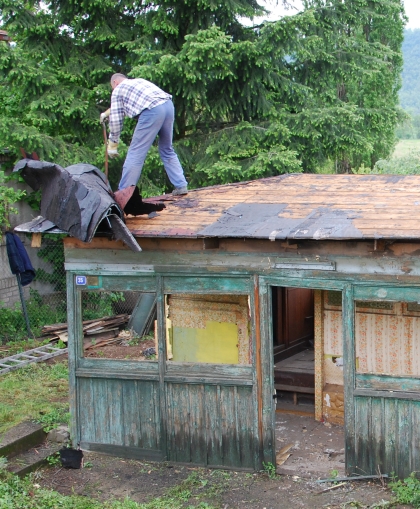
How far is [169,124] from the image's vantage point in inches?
315

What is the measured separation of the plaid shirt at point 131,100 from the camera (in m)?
7.54

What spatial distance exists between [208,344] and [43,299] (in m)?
8.40

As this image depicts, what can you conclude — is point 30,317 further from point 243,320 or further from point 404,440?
point 404,440

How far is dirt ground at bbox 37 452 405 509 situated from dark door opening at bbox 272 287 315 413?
2.29m

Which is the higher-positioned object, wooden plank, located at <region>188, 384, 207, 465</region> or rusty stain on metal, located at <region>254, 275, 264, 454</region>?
rusty stain on metal, located at <region>254, 275, 264, 454</region>

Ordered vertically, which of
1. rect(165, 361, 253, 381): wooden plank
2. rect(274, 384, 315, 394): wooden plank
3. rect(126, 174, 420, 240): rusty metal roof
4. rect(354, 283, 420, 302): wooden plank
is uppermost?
rect(126, 174, 420, 240): rusty metal roof

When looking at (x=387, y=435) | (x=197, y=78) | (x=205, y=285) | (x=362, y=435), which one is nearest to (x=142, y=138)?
(x=205, y=285)

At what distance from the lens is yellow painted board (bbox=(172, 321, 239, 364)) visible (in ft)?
25.3

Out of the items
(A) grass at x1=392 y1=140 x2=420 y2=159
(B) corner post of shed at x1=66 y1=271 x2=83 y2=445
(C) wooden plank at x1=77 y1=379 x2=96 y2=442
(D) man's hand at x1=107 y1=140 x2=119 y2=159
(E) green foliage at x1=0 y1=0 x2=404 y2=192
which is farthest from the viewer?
(A) grass at x1=392 y1=140 x2=420 y2=159

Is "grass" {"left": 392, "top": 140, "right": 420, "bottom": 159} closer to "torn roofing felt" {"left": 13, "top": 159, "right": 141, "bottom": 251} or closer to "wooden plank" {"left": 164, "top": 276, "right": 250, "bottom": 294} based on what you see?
"wooden plank" {"left": 164, "top": 276, "right": 250, "bottom": 294}

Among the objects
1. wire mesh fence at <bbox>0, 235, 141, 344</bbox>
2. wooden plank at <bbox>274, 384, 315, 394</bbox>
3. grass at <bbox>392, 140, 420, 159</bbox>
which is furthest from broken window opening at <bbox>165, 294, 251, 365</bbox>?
grass at <bbox>392, 140, 420, 159</bbox>

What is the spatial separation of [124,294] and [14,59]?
18.8ft

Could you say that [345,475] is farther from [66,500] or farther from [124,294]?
[124,294]

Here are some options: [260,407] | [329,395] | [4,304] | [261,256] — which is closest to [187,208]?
[261,256]
